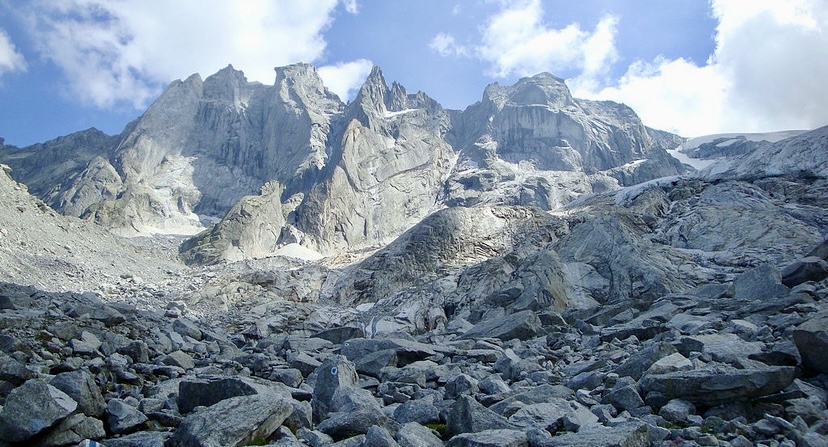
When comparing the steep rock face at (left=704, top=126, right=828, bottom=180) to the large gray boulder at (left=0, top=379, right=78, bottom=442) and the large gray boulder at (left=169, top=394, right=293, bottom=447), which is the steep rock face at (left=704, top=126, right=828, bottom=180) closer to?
the large gray boulder at (left=169, top=394, right=293, bottom=447)

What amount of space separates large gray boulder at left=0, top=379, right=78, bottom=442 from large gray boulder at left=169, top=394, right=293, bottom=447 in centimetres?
129

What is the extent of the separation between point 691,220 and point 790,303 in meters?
33.4

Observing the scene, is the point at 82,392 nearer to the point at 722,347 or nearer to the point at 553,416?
the point at 553,416

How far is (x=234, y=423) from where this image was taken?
5988 mm

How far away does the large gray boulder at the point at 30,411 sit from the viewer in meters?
5.75

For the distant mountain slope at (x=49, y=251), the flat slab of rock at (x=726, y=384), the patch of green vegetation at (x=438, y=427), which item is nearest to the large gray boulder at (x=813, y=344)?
the flat slab of rock at (x=726, y=384)

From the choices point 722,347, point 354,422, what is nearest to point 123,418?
point 354,422

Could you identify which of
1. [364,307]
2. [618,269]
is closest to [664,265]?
[618,269]

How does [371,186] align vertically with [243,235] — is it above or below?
above

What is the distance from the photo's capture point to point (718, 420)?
6.27 metres

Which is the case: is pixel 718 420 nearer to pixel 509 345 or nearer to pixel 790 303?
pixel 790 303

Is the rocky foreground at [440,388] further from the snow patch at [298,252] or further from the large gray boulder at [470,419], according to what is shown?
the snow patch at [298,252]

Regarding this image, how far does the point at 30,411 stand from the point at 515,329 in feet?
41.6

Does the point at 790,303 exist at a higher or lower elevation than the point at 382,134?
lower
